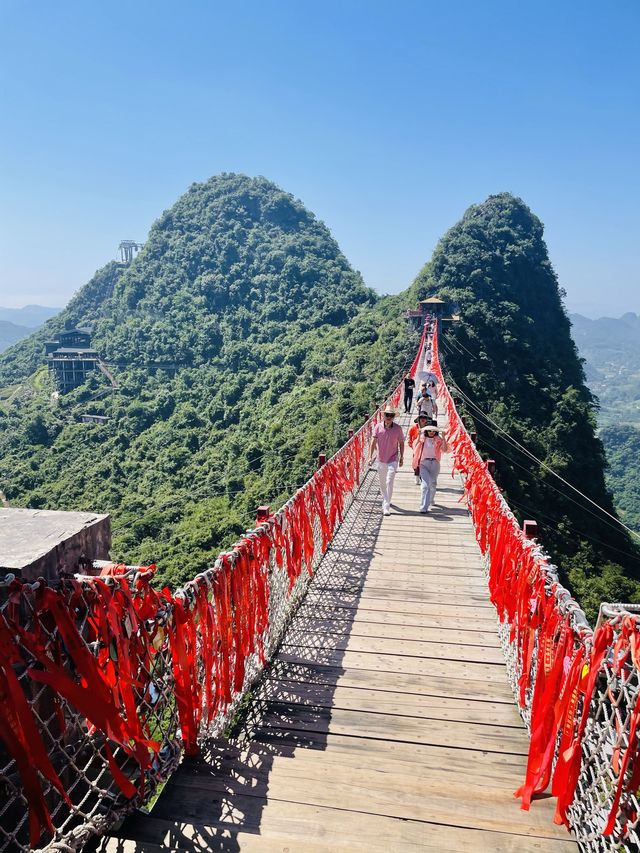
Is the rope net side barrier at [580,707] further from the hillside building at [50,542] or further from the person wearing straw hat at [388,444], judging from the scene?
the person wearing straw hat at [388,444]

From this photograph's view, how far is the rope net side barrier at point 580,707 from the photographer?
2127 mm

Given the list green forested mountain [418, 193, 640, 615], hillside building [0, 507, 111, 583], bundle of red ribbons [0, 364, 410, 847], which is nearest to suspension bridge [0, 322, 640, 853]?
bundle of red ribbons [0, 364, 410, 847]

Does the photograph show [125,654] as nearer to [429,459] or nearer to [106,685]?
[106,685]

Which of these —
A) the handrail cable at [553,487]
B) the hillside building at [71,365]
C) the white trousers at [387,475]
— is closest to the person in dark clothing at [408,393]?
the white trousers at [387,475]

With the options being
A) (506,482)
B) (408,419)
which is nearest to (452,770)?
(408,419)

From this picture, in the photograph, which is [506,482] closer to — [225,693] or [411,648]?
[411,648]

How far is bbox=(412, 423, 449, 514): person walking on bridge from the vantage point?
23.9ft

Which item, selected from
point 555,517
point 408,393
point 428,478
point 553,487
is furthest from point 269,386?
point 428,478

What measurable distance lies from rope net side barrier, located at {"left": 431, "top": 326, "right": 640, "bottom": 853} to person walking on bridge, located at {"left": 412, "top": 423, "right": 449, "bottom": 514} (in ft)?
11.8

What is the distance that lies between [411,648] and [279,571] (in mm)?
1120

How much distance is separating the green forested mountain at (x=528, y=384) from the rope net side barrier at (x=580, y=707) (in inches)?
638

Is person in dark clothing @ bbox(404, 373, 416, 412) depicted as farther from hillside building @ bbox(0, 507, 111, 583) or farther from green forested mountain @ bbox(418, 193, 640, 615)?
hillside building @ bbox(0, 507, 111, 583)

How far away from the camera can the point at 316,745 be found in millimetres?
3172

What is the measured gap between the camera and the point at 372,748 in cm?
314
